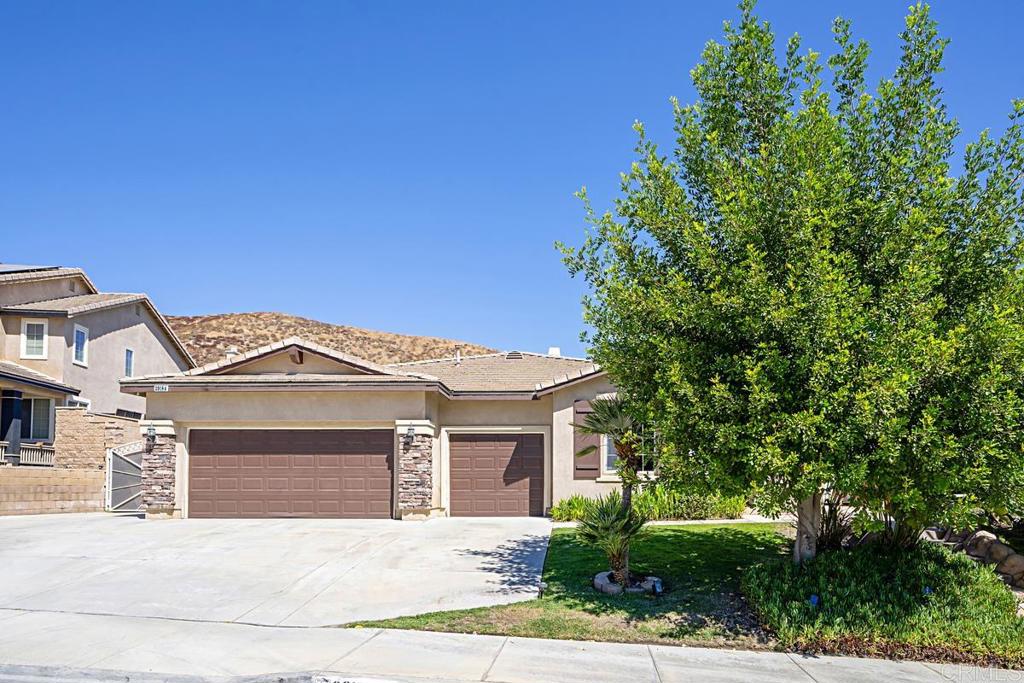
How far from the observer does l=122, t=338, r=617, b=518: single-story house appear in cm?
1891

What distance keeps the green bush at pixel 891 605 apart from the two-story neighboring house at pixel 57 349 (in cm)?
2271

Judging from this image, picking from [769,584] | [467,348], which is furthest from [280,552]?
[467,348]

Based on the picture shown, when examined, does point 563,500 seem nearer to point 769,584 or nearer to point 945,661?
point 769,584

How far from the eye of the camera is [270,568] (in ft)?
43.5

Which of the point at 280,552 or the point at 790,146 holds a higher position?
the point at 790,146

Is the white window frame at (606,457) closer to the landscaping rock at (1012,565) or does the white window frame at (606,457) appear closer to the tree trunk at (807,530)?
the tree trunk at (807,530)

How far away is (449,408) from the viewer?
20234mm

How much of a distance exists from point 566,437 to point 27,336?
19.4m

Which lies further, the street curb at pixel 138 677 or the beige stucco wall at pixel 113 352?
the beige stucco wall at pixel 113 352

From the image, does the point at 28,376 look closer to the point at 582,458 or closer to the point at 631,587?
the point at 582,458

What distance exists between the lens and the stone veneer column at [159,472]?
18906 mm

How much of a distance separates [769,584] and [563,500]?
8.40 meters

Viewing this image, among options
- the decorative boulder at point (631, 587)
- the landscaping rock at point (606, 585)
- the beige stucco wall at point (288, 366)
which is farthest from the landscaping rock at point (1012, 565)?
the beige stucco wall at point (288, 366)

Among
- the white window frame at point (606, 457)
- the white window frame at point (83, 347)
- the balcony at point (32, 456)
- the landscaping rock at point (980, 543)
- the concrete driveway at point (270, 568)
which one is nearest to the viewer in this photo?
the concrete driveway at point (270, 568)
